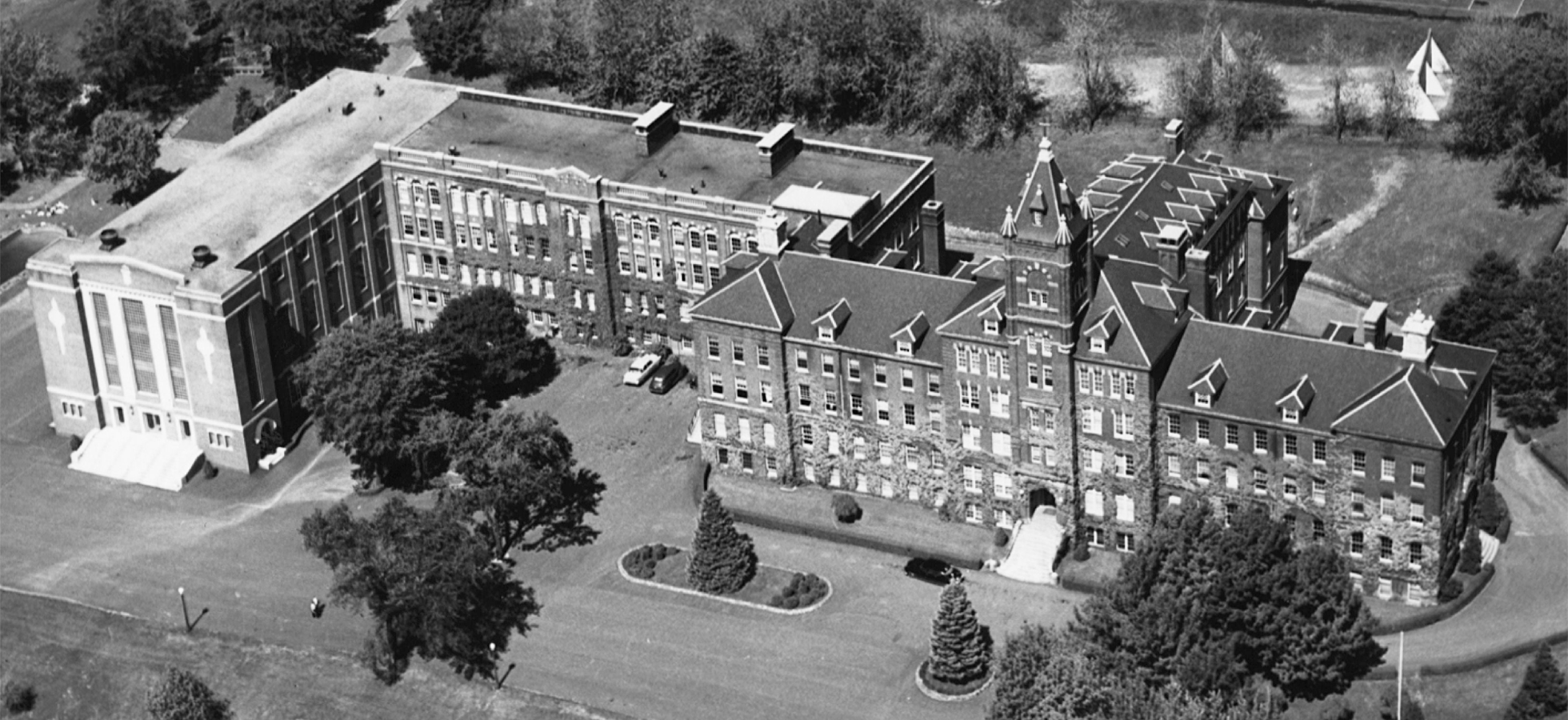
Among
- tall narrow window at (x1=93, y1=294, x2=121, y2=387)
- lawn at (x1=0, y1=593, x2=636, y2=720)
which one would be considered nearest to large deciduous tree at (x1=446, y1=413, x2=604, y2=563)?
lawn at (x1=0, y1=593, x2=636, y2=720)

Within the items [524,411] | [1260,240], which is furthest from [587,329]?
[1260,240]

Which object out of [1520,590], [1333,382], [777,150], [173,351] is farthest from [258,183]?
[1520,590]

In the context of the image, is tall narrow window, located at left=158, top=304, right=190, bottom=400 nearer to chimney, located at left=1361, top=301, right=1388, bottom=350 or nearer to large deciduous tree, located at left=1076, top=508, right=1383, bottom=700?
large deciduous tree, located at left=1076, top=508, right=1383, bottom=700

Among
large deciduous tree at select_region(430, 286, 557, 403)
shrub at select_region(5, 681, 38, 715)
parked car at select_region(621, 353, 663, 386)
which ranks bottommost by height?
shrub at select_region(5, 681, 38, 715)

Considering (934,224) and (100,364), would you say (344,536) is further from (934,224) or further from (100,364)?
(934,224)

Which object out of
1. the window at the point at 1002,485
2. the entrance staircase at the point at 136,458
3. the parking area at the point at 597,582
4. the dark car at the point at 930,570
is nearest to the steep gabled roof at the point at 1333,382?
the window at the point at 1002,485
